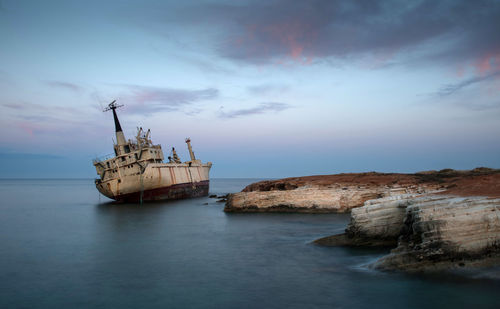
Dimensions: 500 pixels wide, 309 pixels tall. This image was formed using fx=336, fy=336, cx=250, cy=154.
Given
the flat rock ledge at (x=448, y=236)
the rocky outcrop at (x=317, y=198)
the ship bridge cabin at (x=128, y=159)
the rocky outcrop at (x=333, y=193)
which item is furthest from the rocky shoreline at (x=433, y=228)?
the ship bridge cabin at (x=128, y=159)

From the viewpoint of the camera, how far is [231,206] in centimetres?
3575

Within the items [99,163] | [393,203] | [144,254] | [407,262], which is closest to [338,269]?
[407,262]

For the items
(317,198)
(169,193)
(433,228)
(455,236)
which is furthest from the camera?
(169,193)

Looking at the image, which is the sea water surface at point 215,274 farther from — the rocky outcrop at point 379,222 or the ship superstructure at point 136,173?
the ship superstructure at point 136,173

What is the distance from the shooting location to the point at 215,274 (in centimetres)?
1509

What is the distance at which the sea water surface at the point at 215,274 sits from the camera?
36.4 feet

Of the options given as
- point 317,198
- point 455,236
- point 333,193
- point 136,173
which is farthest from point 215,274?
point 136,173

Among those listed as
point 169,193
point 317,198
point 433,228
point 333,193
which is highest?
point 169,193

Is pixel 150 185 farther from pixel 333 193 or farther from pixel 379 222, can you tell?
pixel 379 222

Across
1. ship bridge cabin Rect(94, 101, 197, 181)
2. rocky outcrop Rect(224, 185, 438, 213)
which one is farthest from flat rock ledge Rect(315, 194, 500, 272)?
ship bridge cabin Rect(94, 101, 197, 181)

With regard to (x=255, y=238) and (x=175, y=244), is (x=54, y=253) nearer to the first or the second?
(x=175, y=244)

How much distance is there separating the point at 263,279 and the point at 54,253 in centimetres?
1406

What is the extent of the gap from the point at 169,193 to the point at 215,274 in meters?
39.9

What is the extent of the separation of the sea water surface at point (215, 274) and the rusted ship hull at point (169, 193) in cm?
2210
